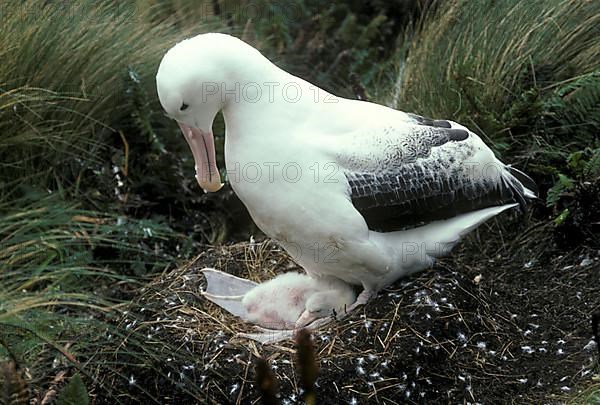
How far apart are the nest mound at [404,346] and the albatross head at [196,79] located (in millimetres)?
1054

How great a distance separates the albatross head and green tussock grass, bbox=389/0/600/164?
6.87ft

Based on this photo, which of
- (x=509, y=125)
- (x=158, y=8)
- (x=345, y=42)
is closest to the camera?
(x=509, y=125)

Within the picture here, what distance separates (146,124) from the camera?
20.9 ft

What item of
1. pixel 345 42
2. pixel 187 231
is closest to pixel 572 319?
pixel 187 231

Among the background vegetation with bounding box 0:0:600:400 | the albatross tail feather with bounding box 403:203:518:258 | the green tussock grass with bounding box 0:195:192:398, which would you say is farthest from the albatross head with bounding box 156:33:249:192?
the background vegetation with bounding box 0:0:600:400

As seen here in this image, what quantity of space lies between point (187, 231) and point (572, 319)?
2740 millimetres

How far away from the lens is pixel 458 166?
4734 mm

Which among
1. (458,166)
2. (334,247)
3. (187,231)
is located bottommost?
(187,231)

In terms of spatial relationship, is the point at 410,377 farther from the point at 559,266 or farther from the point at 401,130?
the point at 559,266

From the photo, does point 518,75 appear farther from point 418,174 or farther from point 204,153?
point 204,153

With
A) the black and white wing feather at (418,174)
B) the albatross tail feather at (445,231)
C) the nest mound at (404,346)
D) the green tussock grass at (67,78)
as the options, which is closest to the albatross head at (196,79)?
the black and white wing feather at (418,174)

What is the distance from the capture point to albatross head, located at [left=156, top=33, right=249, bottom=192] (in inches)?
163

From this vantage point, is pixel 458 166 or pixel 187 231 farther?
pixel 187 231

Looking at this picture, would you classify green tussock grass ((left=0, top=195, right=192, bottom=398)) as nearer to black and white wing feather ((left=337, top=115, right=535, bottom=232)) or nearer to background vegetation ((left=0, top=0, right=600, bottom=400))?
background vegetation ((left=0, top=0, right=600, bottom=400))
